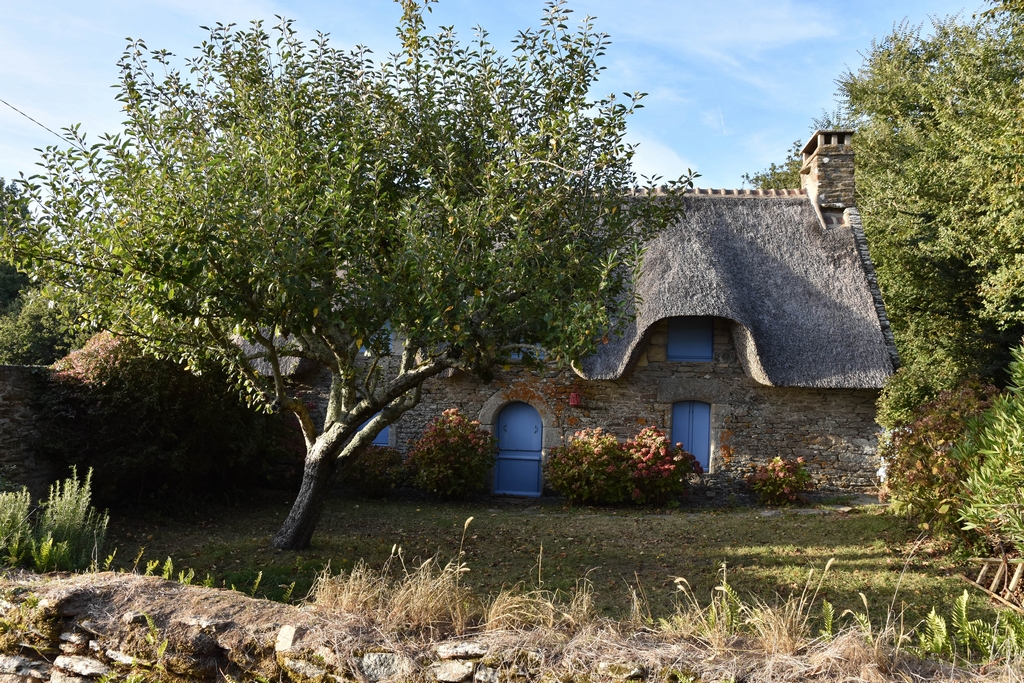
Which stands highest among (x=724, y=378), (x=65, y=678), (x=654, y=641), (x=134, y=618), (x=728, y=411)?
(x=724, y=378)

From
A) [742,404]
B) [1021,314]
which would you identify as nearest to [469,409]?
[742,404]

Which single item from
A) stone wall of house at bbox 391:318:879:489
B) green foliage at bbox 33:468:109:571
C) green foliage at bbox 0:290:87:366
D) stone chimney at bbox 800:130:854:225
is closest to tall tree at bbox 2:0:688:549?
green foliage at bbox 33:468:109:571

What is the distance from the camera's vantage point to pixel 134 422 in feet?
29.9

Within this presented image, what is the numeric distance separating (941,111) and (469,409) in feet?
32.2

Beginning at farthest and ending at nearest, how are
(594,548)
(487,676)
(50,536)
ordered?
(594,548) → (50,536) → (487,676)

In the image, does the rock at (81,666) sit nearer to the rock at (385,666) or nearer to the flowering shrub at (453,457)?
the rock at (385,666)

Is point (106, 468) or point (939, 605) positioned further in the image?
point (106, 468)

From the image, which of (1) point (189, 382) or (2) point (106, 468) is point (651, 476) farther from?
(2) point (106, 468)

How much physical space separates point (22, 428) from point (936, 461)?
31.9 feet

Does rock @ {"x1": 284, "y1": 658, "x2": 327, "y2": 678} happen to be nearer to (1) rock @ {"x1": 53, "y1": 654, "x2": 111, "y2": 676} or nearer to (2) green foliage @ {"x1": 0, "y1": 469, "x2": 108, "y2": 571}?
(1) rock @ {"x1": 53, "y1": 654, "x2": 111, "y2": 676}

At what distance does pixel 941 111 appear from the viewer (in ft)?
43.9

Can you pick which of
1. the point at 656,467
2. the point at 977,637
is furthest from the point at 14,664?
the point at 656,467

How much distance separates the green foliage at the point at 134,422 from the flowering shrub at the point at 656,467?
537 cm

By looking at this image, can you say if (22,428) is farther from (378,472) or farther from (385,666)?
(385,666)
